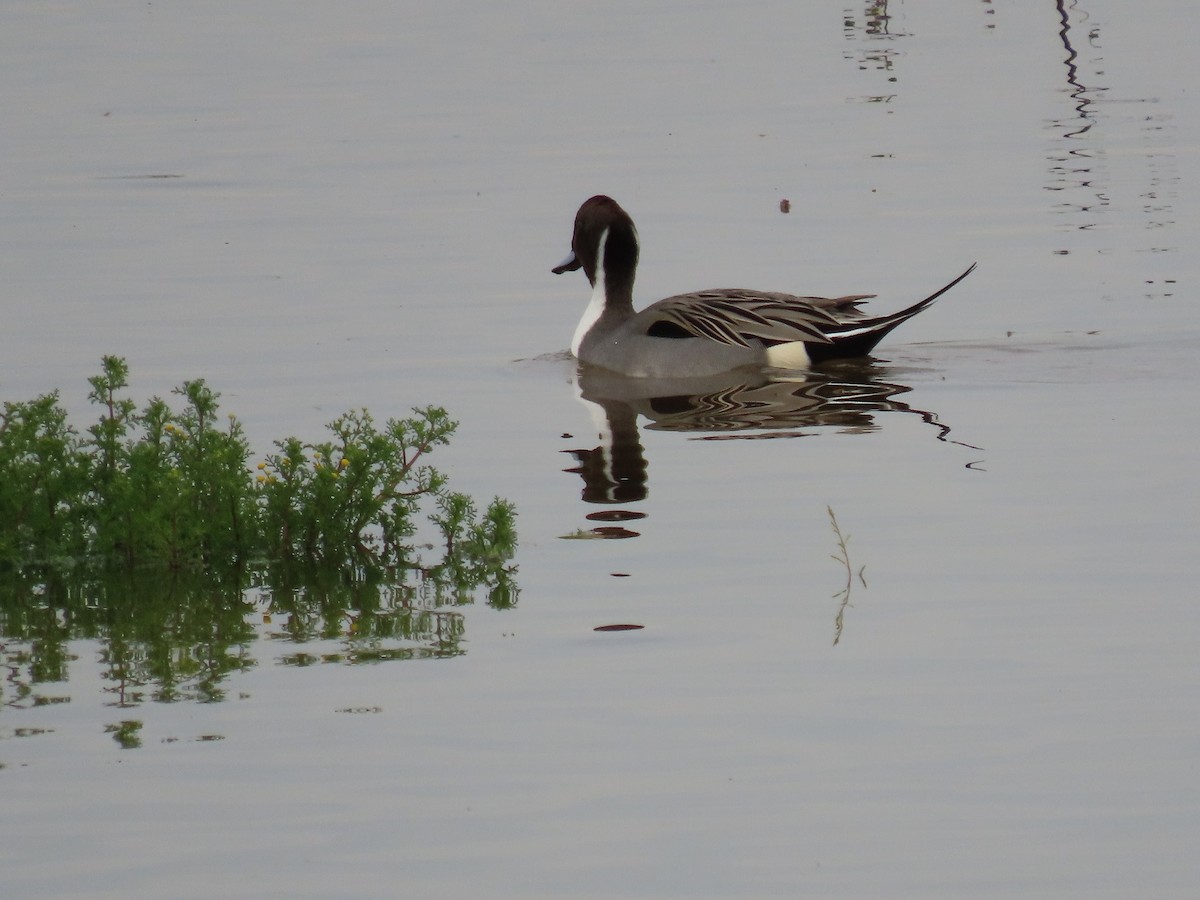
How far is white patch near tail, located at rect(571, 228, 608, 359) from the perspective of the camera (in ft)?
42.3

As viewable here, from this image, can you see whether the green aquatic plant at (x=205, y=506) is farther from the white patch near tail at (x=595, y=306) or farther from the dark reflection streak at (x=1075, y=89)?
the dark reflection streak at (x=1075, y=89)

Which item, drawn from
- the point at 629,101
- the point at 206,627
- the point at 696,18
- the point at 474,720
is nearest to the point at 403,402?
the point at 206,627

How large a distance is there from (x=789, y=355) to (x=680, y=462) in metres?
2.90

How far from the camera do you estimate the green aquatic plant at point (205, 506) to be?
780cm

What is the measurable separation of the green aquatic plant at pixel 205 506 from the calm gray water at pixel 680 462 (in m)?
0.50

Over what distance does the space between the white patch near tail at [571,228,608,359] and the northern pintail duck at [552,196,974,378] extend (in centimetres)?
2

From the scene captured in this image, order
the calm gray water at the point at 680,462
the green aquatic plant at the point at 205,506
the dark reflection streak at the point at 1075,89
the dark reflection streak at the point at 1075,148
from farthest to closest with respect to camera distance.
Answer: the dark reflection streak at the point at 1075,89 → the dark reflection streak at the point at 1075,148 → the green aquatic plant at the point at 205,506 → the calm gray water at the point at 680,462

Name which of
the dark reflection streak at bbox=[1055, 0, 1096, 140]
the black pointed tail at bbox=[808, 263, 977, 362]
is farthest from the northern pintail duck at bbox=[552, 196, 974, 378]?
the dark reflection streak at bbox=[1055, 0, 1096, 140]

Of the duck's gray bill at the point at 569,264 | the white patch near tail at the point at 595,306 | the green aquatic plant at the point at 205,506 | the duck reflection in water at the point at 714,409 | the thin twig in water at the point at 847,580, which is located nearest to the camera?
the thin twig in water at the point at 847,580

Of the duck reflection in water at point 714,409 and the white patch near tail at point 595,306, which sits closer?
the duck reflection in water at point 714,409

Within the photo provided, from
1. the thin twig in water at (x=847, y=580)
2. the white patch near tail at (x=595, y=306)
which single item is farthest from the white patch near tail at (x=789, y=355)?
the thin twig in water at (x=847, y=580)

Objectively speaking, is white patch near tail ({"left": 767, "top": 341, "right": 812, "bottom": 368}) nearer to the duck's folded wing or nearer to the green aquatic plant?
the duck's folded wing

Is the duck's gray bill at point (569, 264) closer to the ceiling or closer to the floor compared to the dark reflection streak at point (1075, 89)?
closer to the floor

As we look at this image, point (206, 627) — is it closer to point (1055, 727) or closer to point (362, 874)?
point (362, 874)
